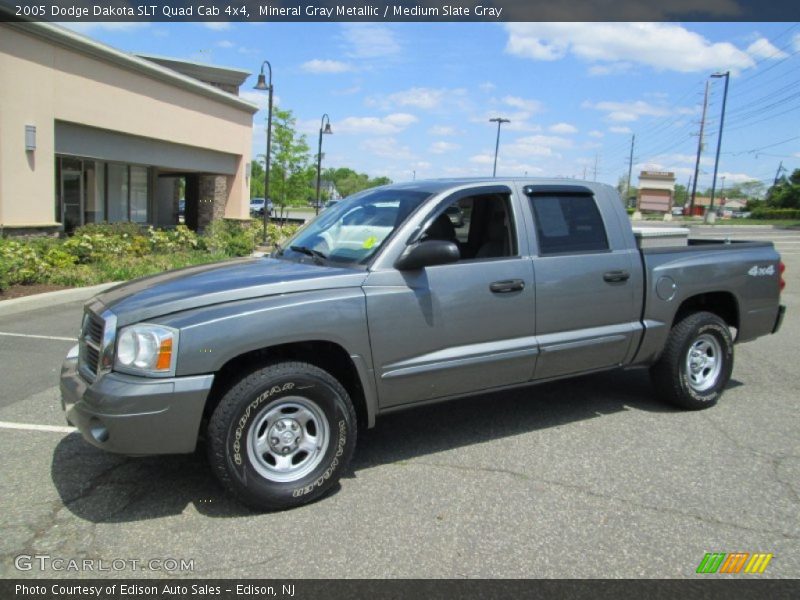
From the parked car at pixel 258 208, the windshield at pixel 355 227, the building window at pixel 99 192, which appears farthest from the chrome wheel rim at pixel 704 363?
the parked car at pixel 258 208

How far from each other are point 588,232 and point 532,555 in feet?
8.86

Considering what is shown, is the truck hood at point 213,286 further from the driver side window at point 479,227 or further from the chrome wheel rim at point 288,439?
the driver side window at point 479,227

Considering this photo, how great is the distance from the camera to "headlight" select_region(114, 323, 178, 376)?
11.1 feet

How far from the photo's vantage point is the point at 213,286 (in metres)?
3.76

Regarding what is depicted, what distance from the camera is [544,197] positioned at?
16.2 ft

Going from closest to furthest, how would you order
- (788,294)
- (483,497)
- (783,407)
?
(483,497), (783,407), (788,294)

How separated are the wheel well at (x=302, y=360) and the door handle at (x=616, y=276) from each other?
2.15m

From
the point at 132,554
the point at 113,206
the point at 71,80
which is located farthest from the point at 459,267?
the point at 113,206

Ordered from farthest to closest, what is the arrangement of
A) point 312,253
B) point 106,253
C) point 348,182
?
1. point 348,182
2. point 106,253
3. point 312,253

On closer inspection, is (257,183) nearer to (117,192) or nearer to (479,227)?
(117,192)

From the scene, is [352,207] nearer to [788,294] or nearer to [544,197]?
[544,197]

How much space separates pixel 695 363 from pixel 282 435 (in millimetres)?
3731

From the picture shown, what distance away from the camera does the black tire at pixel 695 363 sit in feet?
17.7

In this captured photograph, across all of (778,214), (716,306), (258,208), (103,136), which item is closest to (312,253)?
(716,306)
